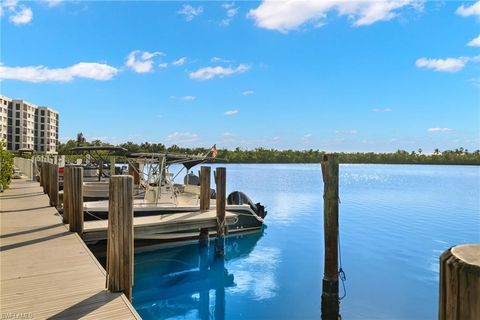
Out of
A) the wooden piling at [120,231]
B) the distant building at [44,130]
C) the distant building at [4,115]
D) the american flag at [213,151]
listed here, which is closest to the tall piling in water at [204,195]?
the american flag at [213,151]

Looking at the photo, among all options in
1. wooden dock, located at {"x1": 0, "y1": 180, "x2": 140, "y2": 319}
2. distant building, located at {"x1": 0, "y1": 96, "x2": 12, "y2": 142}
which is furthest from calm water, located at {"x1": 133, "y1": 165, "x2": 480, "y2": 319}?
distant building, located at {"x1": 0, "y1": 96, "x2": 12, "y2": 142}

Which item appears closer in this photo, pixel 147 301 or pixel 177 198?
pixel 147 301

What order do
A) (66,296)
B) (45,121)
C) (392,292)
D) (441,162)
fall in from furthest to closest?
(441,162) → (45,121) → (392,292) → (66,296)

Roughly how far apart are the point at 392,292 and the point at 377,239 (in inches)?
264

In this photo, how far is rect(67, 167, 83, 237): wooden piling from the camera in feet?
28.7

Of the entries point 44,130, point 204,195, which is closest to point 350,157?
point 44,130

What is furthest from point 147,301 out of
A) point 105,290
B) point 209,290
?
point 105,290

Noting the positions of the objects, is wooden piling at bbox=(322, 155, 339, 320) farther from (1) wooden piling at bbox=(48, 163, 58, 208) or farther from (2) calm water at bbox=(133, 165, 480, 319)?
(1) wooden piling at bbox=(48, 163, 58, 208)

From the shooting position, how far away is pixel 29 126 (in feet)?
311

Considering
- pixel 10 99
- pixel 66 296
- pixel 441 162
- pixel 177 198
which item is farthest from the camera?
pixel 441 162

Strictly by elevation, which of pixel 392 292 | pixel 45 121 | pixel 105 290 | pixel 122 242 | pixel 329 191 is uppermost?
pixel 45 121

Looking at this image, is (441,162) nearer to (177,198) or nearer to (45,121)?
(45,121)

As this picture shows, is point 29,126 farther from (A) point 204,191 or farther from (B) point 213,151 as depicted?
(A) point 204,191

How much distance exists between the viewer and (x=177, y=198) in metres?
13.8
